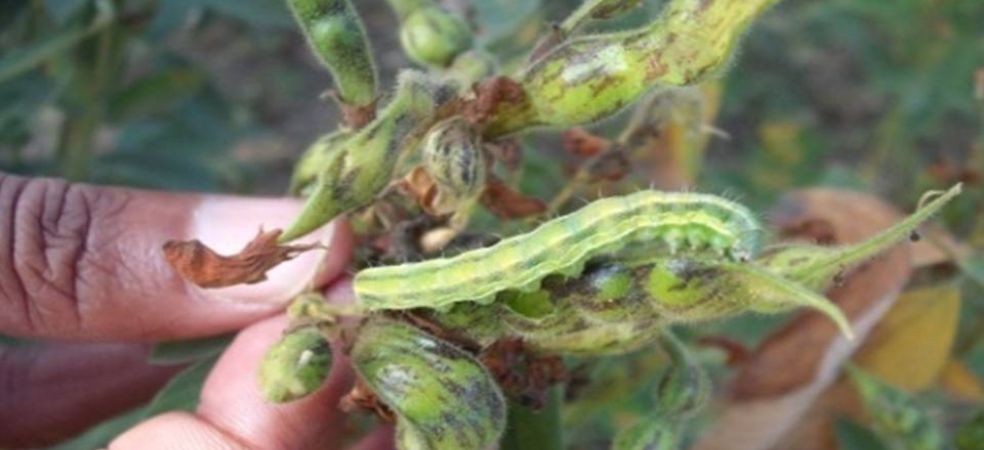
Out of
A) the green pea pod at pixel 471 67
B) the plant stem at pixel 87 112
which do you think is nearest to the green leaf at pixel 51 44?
the plant stem at pixel 87 112

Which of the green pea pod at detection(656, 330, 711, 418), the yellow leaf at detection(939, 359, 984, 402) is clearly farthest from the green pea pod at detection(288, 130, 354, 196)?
the yellow leaf at detection(939, 359, 984, 402)

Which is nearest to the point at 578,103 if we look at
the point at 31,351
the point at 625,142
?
the point at 625,142

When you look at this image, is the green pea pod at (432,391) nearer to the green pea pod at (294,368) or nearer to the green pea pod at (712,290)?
the green pea pod at (294,368)

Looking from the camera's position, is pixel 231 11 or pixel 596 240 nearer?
pixel 596 240

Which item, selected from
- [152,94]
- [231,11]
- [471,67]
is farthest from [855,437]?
[152,94]

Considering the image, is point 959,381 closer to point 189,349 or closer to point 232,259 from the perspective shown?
point 189,349

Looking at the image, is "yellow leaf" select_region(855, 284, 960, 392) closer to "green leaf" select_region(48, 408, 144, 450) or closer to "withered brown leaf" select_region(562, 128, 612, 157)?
"withered brown leaf" select_region(562, 128, 612, 157)

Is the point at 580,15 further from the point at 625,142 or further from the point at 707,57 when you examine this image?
the point at 625,142
